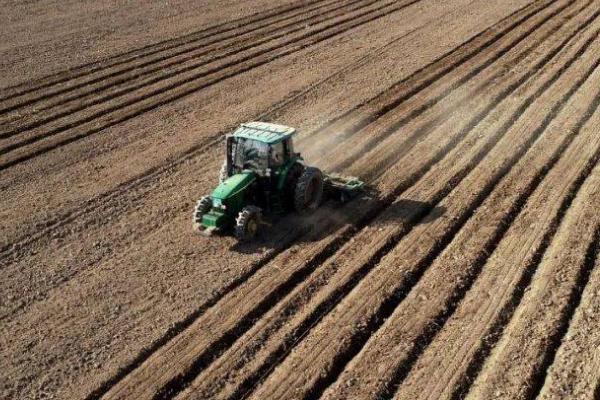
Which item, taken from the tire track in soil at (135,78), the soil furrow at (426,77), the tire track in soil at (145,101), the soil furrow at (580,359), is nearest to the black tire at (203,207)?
the soil furrow at (426,77)

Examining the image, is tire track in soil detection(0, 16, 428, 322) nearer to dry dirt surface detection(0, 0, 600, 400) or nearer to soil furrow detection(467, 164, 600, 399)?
dry dirt surface detection(0, 0, 600, 400)

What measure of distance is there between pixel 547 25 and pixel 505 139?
11.4 metres

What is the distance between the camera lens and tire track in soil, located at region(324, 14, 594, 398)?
9.12 m

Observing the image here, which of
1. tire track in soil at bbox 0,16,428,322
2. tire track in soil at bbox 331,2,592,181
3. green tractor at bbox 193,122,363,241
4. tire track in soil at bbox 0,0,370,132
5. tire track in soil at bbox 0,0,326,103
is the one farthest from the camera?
tire track in soil at bbox 0,0,326,103

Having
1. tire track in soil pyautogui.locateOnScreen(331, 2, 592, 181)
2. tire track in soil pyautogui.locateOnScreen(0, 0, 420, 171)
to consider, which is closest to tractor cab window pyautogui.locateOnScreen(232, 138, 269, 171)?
tire track in soil pyautogui.locateOnScreen(331, 2, 592, 181)

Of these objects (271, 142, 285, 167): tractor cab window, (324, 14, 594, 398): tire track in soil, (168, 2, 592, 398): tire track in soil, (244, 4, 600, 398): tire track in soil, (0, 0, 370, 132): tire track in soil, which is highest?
(271, 142, 285, 167): tractor cab window

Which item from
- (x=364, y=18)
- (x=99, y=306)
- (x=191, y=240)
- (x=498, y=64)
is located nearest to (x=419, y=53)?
(x=498, y=64)

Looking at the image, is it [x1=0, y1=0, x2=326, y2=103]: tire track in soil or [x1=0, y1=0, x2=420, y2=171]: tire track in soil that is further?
[x1=0, y1=0, x2=326, y2=103]: tire track in soil

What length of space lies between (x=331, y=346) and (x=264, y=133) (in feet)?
14.8

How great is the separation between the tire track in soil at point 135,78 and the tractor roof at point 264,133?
8.21 metres

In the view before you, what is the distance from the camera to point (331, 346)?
9.63m

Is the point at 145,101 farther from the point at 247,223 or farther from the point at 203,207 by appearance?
the point at 247,223

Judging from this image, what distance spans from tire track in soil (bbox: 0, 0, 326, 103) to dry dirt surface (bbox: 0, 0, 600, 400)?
0.12 m

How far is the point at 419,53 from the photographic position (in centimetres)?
2309
